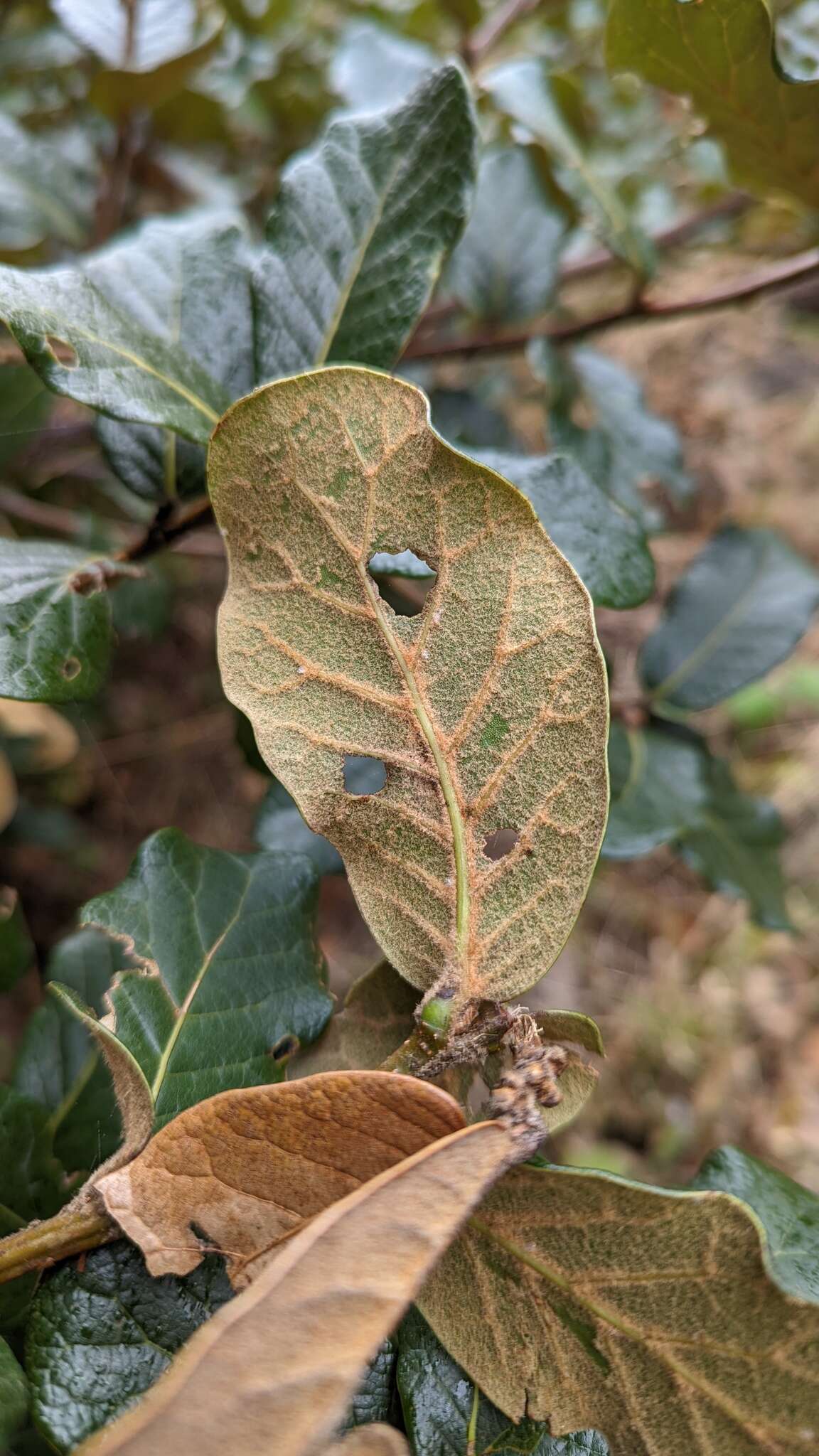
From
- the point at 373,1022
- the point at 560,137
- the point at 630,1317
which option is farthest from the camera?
the point at 560,137

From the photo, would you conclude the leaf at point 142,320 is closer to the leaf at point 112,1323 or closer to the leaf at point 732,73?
the leaf at point 732,73

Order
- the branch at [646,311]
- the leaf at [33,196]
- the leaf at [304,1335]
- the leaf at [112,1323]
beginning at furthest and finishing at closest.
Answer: the leaf at [33,196] < the branch at [646,311] < the leaf at [112,1323] < the leaf at [304,1335]

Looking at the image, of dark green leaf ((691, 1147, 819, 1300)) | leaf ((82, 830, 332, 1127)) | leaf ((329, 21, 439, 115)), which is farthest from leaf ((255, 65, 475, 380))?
dark green leaf ((691, 1147, 819, 1300))

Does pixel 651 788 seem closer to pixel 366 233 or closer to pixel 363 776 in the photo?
pixel 363 776

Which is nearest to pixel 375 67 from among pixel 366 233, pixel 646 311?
pixel 646 311

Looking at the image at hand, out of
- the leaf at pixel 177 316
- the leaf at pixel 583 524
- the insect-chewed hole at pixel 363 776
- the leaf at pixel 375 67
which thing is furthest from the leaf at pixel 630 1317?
the leaf at pixel 375 67

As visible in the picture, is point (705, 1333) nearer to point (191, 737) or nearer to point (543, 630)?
point (543, 630)

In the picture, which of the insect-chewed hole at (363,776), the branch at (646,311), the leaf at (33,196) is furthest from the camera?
the leaf at (33,196)
